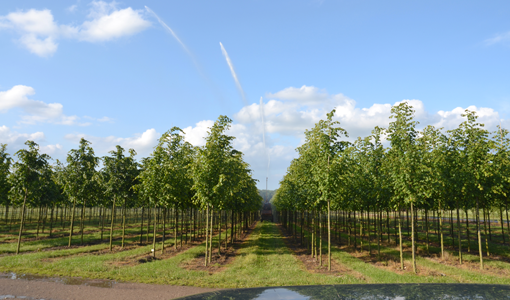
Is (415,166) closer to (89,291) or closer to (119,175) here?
(89,291)

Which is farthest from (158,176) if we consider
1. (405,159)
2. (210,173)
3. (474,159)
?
(474,159)

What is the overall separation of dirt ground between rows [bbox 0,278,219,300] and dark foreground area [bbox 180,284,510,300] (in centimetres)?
790

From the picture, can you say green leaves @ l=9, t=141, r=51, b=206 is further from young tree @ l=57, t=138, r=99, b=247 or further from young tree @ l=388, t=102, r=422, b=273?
young tree @ l=388, t=102, r=422, b=273

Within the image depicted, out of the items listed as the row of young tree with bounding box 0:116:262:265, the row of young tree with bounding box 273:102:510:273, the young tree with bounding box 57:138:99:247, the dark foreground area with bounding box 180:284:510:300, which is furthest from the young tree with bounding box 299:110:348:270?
the young tree with bounding box 57:138:99:247

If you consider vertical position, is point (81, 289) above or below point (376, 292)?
below

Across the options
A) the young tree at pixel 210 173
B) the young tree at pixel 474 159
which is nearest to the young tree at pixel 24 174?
the young tree at pixel 210 173

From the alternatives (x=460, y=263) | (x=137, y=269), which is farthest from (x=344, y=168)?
(x=137, y=269)

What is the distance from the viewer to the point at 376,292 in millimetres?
3367

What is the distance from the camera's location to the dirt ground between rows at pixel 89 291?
10180mm

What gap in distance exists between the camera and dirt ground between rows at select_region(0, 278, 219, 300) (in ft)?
33.4

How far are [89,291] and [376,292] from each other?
11.5 metres

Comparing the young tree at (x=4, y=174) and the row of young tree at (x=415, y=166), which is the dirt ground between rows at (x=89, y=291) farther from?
the young tree at (x=4, y=174)

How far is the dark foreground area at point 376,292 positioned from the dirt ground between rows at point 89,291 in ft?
25.9

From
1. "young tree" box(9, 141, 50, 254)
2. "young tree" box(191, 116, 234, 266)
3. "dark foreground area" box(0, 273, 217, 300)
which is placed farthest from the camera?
"young tree" box(9, 141, 50, 254)
